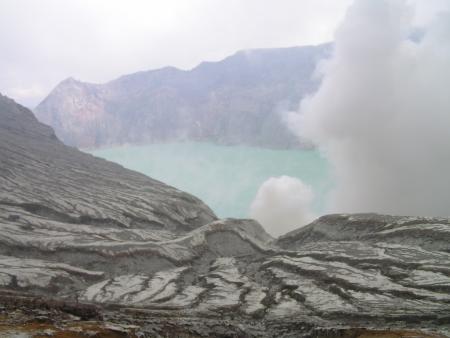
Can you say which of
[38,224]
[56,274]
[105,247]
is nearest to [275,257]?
[105,247]

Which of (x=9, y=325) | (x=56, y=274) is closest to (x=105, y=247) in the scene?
(x=56, y=274)

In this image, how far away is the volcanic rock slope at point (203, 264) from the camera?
37031mm

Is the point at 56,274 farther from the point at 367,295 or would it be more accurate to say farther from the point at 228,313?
the point at 367,295

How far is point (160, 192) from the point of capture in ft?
376

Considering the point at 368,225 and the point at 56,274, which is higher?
the point at 368,225

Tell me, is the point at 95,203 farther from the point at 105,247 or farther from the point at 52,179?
the point at 105,247

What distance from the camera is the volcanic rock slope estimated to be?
37031mm

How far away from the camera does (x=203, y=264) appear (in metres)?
69.9

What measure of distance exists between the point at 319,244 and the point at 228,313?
3832 centimetres

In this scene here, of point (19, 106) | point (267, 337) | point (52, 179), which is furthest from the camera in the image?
point (19, 106)

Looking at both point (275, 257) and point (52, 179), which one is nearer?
point (275, 257)

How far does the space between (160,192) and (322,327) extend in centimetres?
8508

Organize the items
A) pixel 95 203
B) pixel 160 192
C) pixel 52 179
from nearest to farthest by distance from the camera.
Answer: pixel 95 203 → pixel 52 179 → pixel 160 192

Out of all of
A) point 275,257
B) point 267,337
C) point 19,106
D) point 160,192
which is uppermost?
point 19,106
